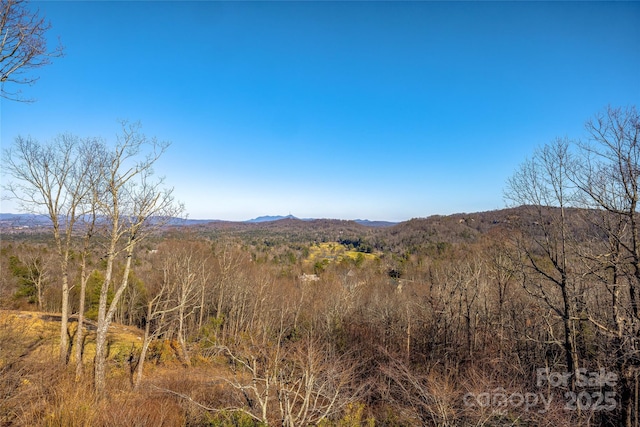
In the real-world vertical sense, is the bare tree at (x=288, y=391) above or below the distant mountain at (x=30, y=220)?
below

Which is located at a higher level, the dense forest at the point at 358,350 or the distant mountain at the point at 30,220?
the distant mountain at the point at 30,220

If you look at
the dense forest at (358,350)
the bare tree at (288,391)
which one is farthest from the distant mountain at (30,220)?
the bare tree at (288,391)

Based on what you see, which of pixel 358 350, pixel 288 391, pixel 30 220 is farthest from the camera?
pixel 358 350

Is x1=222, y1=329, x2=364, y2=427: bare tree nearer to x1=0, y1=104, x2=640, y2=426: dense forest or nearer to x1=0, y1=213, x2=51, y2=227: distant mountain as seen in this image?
x1=0, y1=104, x2=640, y2=426: dense forest

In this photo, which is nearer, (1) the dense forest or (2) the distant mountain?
(1) the dense forest

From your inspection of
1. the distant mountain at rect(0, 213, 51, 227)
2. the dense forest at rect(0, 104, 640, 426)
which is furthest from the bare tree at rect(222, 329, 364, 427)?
the distant mountain at rect(0, 213, 51, 227)

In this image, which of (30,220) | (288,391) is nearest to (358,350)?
(288,391)

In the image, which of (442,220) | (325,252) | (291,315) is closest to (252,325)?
(291,315)

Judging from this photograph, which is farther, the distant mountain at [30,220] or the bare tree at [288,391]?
the distant mountain at [30,220]

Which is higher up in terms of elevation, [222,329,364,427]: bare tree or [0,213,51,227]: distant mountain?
[0,213,51,227]: distant mountain

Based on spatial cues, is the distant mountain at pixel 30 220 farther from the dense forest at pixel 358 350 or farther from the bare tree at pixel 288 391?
the bare tree at pixel 288 391

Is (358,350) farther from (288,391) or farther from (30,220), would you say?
(30,220)
